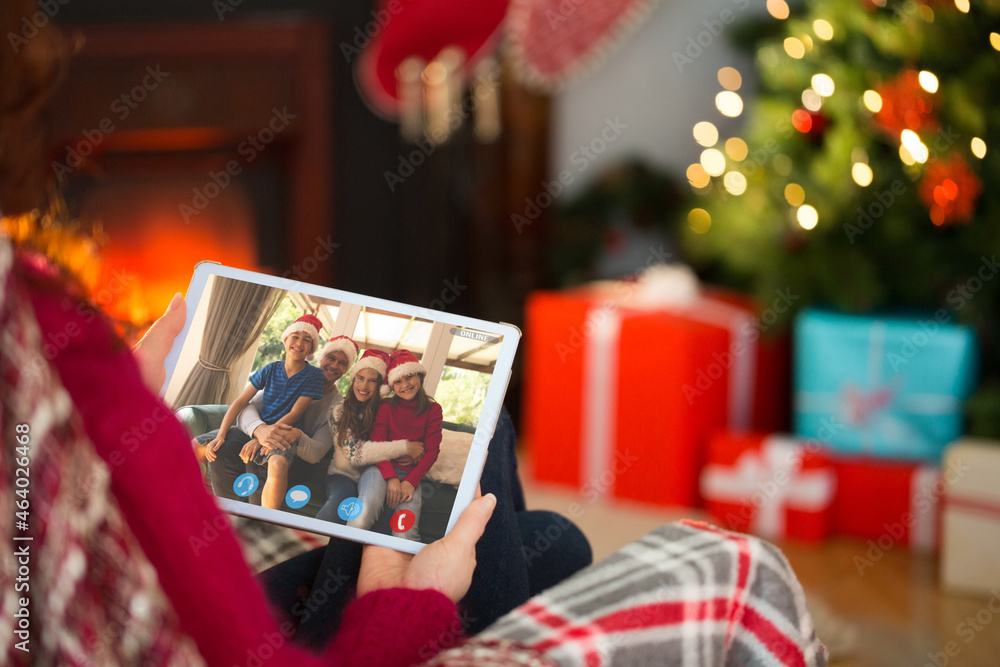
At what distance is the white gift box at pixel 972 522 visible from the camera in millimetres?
1638

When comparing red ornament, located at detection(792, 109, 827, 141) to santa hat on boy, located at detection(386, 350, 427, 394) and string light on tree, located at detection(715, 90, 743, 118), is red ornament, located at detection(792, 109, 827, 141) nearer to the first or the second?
string light on tree, located at detection(715, 90, 743, 118)

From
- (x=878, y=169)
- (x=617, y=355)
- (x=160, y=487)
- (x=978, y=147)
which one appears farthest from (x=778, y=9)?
(x=160, y=487)

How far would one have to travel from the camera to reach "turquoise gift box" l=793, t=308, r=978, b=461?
186 centimetres

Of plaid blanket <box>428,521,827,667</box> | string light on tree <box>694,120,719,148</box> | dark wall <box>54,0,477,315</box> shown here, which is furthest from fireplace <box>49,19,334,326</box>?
plaid blanket <box>428,521,827,667</box>

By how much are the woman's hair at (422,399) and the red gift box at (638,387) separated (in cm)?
138

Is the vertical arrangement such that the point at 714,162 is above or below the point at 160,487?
above

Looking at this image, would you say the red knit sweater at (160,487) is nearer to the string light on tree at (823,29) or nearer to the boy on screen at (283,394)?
the boy on screen at (283,394)

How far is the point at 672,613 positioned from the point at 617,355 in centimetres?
151

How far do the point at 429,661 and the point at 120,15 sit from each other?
7.77 ft

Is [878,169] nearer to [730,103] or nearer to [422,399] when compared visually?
[730,103]

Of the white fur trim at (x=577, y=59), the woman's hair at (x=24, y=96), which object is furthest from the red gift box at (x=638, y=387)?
the woman's hair at (x=24, y=96)

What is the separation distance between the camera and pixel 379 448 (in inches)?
27.7

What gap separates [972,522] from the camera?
166 cm

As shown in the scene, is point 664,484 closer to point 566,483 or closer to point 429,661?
point 566,483
